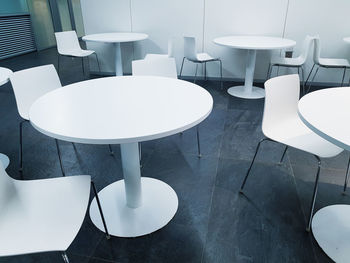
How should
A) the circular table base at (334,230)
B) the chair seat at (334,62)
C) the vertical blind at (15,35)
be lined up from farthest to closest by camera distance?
the vertical blind at (15,35)
the chair seat at (334,62)
the circular table base at (334,230)

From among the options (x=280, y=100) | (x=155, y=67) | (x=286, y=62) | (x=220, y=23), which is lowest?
(x=286, y=62)

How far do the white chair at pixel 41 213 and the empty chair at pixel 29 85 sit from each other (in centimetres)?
93

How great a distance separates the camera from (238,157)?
2.44 meters


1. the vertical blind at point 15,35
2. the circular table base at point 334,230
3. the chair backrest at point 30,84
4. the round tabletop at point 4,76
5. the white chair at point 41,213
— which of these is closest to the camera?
the white chair at point 41,213

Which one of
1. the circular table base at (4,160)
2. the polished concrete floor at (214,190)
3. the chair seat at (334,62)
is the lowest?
the polished concrete floor at (214,190)

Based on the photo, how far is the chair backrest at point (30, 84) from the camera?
6.84 feet

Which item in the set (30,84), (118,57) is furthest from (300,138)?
(118,57)

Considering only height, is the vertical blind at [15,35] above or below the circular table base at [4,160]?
above

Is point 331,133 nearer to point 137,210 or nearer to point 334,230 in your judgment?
point 334,230

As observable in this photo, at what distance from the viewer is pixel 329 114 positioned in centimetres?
123

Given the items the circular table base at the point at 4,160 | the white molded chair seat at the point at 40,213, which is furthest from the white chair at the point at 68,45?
the white molded chair seat at the point at 40,213

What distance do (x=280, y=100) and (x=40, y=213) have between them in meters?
1.61

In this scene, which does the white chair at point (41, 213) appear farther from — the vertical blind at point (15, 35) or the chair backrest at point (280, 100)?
the vertical blind at point (15, 35)

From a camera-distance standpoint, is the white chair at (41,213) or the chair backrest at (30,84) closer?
the white chair at (41,213)
